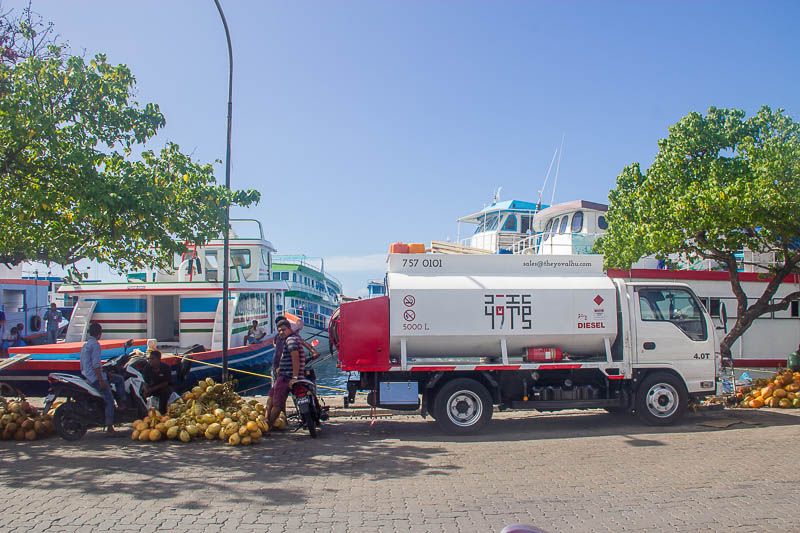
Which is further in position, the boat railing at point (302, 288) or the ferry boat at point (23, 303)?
the boat railing at point (302, 288)

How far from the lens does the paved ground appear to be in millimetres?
5289

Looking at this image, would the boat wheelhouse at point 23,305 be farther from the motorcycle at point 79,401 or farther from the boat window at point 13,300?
the motorcycle at point 79,401

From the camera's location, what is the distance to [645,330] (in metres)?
9.71

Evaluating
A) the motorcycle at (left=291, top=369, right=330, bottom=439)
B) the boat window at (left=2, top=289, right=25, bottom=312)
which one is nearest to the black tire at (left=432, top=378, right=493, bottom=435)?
the motorcycle at (left=291, top=369, right=330, bottom=439)

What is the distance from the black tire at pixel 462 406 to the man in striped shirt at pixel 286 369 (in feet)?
7.30

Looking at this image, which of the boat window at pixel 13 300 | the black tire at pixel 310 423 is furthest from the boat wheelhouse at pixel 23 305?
the black tire at pixel 310 423

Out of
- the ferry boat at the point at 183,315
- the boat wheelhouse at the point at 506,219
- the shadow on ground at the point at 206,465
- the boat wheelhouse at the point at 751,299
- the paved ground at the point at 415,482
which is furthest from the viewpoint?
the boat wheelhouse at the point at 506,219

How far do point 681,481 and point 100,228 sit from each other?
31.0 feet

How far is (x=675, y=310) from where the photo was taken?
991cm

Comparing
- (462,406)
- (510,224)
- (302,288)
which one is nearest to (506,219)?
(510,224)

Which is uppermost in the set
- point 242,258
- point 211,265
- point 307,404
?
point 242,258

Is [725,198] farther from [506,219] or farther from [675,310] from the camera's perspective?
[506,219]

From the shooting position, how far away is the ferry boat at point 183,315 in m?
14.9

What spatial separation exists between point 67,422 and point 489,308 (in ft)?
21.6
